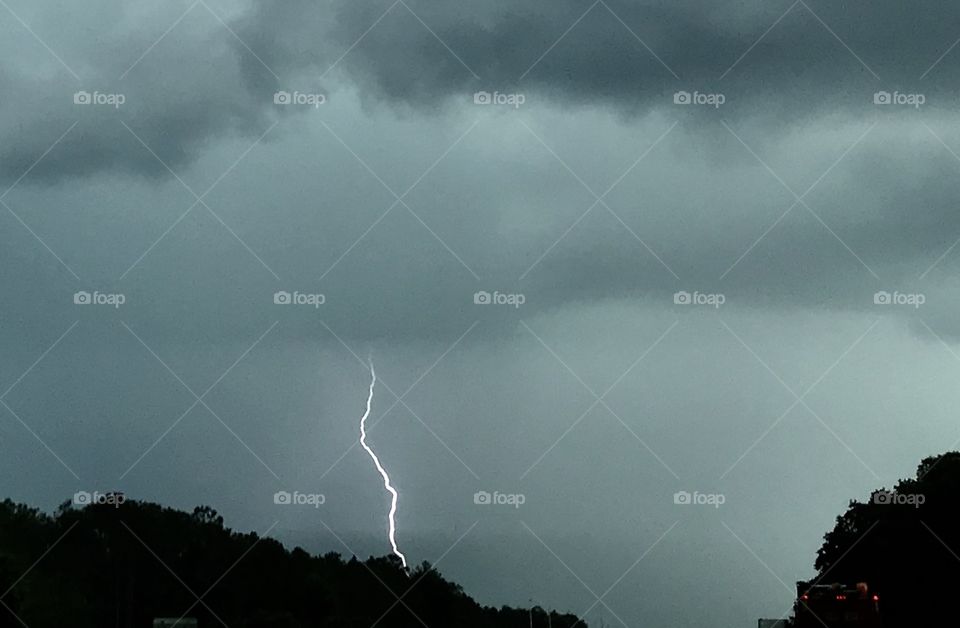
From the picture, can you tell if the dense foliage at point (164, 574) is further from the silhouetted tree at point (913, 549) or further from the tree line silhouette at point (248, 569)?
the silhouetted tree at point (913, 549)

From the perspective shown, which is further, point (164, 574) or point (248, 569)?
point (248, 569)

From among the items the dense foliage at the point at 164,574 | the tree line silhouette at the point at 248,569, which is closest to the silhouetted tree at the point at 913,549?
the tree line silhouette at the point at 248,569

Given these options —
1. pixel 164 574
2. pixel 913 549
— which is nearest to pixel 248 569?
pixel 164 574

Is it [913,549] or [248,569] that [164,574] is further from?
[913,549]

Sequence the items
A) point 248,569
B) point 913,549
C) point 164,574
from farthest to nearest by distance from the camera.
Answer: point 248,569 → point 164,574 → point 913,549

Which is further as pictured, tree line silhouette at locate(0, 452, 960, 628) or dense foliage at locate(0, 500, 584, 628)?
dense foliage at locate(0, 500, 584, 628)

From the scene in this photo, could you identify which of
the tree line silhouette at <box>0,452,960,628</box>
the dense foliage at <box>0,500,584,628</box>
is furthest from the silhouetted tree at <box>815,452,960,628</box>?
the dense foliage at <box>0,500,584,628</box>

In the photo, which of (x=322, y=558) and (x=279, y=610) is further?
(x=322, y=558)

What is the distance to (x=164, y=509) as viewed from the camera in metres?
150

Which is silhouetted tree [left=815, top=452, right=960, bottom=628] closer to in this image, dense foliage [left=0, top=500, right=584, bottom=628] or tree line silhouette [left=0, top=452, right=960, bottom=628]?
tree line silhouette [left=0, top=452, right=960, bottom=628]

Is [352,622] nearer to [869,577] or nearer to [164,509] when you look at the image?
[164,509]

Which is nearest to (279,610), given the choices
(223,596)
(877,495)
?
(223,596)

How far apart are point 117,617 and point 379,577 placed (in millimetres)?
48171

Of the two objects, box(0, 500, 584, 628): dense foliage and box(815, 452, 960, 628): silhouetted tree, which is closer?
box(815, 452, 960, 628): silhouetted tree
